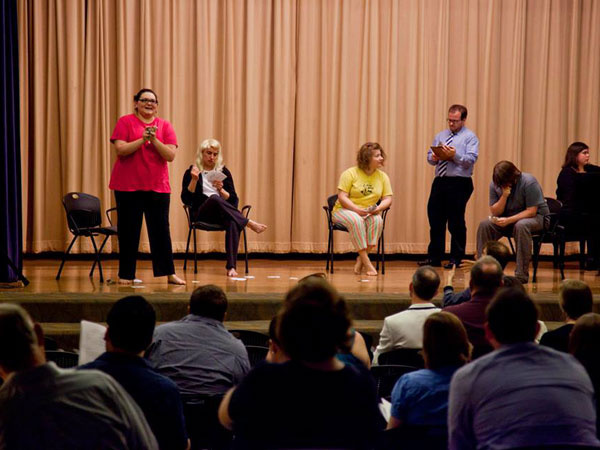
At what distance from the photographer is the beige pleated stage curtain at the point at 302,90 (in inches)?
324

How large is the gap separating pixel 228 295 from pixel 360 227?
6.72 ft

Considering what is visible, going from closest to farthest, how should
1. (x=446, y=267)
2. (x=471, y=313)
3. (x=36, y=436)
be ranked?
(x=36, y=436), (x=471, y=313), (x=446, y=267)

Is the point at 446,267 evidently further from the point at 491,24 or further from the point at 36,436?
the point at 36,436

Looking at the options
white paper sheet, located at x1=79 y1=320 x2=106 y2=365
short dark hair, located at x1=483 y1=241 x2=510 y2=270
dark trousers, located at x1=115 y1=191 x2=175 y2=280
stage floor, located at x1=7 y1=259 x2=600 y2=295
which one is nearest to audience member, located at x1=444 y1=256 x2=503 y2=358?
short dark hair, located at x1=483 y1=241 x2=510 y2=270

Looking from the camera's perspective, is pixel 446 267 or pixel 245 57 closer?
pixel 446 267

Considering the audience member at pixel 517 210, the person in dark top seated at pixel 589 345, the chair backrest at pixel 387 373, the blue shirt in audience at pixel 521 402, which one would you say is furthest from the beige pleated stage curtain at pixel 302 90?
the blue shirt in audience at pixel 521 402

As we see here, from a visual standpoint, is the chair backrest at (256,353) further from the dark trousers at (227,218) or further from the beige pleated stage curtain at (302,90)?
the beige pleated stage curtain at (302,90)

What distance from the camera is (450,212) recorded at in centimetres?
770

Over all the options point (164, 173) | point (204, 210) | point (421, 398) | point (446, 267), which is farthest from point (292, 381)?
point (446, 267)

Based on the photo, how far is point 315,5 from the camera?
28.1ft

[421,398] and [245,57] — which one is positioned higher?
[245,57]

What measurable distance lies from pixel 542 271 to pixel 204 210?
338cm

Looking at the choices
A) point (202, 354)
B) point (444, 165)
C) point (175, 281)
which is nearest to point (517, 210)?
point (444, 165)

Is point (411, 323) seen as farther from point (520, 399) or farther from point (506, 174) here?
point (506, 174)
